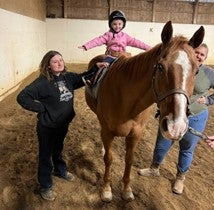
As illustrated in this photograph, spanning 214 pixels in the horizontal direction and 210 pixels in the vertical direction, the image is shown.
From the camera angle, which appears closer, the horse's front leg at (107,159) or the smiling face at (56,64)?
the smiling face at (56,64)

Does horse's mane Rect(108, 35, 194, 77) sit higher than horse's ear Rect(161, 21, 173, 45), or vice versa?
horse's ear Rect(161, 21, 173, 45)

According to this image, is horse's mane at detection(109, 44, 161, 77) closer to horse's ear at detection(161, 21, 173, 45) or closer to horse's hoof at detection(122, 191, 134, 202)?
horse's ear at detection(161, 21, 173, 45)

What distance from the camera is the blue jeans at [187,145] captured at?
2498mm

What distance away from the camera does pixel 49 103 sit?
2273mm

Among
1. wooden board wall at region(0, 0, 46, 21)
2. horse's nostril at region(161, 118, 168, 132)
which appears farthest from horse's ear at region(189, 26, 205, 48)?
wooden board wall at region(0, 0, 46, 21)

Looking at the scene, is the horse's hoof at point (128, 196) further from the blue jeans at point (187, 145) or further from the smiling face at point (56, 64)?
the smiling face at point (56, 64)

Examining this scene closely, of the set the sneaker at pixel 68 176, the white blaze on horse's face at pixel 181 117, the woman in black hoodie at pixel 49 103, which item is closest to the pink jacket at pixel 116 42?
the woman in black hoodie at pixel 49 103

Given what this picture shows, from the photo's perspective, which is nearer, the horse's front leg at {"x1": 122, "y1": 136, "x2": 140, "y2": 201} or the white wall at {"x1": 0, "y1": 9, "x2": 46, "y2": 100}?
the horse's front leg at {"x1": 122, "y1": 136, "x2": 140, "y2": 201}

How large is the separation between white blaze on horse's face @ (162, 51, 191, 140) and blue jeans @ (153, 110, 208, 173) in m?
1.10

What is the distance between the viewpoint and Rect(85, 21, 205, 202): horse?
4.66 feet

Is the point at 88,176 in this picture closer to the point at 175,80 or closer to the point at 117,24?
the point at 175,80

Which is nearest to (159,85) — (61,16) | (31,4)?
(31,4)

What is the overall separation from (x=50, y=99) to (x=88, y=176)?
3.42 ft

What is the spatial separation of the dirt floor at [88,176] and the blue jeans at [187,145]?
0.86 ft
